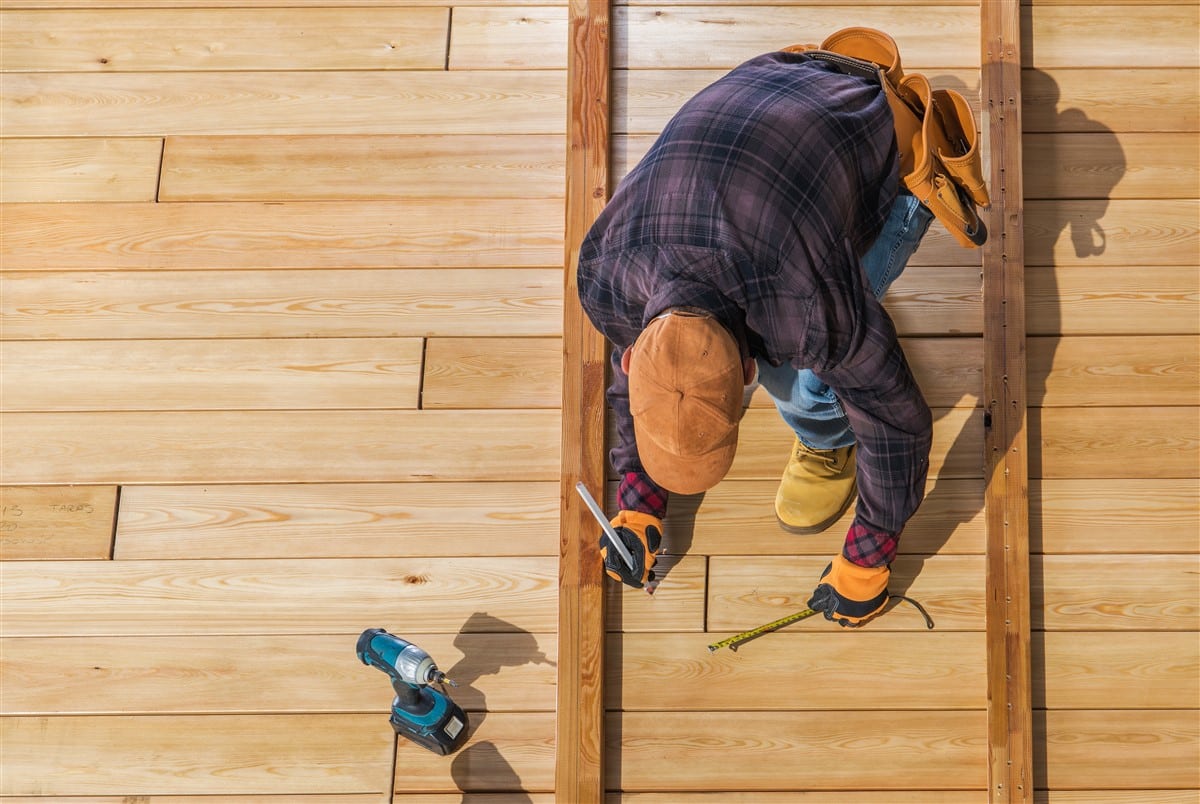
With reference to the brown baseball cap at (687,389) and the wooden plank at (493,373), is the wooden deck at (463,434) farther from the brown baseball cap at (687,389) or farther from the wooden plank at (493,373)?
the brown baseball cap at (687,389)

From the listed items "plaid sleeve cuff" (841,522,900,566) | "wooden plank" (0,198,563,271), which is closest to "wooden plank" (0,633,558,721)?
"plaid sleeve cuff" (841,522,900,566)

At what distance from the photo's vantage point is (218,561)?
186cm

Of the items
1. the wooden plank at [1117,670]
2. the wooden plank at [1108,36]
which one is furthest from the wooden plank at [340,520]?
the wooden plank at [1108,36]

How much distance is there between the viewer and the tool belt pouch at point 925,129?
1.35m

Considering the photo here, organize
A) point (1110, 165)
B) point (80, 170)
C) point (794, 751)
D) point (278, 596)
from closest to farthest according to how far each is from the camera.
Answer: point (794, 751) → point (278, 596) → point (1110, 165) → point (80, 170)

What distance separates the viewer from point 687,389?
3.49 feet

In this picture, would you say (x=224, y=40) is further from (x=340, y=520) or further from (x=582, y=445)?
(x=582, y=445)

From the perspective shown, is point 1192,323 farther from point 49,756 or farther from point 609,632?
point 49,756

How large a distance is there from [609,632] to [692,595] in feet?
0.61

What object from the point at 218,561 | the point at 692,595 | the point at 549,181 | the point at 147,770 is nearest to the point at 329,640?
the point at 218,561

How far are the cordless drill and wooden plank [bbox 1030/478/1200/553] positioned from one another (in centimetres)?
124

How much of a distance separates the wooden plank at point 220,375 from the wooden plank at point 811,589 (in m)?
0.78

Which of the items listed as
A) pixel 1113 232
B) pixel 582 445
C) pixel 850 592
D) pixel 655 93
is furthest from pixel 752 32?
pixel 850 592

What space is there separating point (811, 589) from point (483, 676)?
70cm
